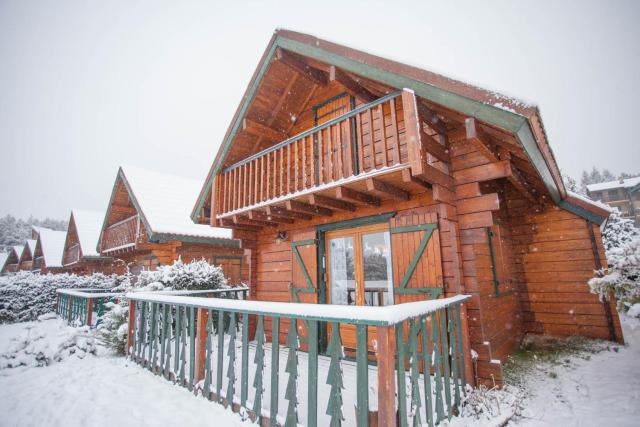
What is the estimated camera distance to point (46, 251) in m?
26.9

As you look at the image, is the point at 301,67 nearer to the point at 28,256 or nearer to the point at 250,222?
the point at 250,222

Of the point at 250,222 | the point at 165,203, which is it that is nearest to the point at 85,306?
the point at 165,203

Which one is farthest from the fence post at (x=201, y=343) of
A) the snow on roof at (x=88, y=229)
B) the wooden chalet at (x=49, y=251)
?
the wooden chalet at (x=49, y=251)

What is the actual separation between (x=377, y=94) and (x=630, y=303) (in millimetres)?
4846

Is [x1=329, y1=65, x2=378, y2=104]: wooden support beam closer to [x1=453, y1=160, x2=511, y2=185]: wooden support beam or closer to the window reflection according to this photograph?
[x1=453, y1=160, x2=511, y2=185]: wooden support beam

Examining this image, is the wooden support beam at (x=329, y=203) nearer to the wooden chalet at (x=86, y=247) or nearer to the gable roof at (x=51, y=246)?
the wooden chalet at (x=86, y=247)

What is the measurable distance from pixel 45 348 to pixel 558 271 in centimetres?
1003

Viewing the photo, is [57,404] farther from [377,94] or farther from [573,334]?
[573,334]

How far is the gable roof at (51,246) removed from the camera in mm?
26181

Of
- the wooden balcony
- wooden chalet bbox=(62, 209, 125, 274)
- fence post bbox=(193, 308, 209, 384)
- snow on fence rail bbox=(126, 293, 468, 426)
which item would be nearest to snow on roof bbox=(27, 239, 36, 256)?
wooden chalet bbox=(62, 209, 125, 274)

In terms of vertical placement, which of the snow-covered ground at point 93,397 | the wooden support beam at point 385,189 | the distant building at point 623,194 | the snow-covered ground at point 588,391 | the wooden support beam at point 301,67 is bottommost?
the snow-covered ground at point 588,391

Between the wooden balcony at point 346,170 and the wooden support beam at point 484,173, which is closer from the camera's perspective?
the wooden balcony at point 346,170

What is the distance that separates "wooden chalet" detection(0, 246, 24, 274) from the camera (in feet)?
119

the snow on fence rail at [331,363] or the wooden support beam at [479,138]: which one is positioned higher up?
the wooden support beam at [479,138]
